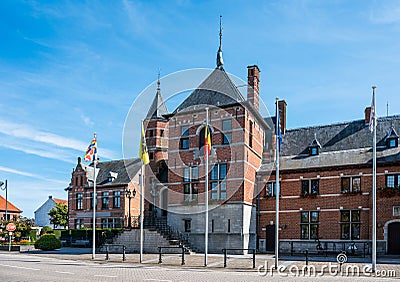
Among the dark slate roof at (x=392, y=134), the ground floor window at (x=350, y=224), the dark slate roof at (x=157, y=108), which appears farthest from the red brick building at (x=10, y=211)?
the dark slate roof at (x=392, y=134)

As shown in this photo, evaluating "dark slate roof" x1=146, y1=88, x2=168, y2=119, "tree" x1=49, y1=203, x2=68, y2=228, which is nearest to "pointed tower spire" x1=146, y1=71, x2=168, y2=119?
"dark slate roof" x1=146, y1=88, x2=168, y2=119

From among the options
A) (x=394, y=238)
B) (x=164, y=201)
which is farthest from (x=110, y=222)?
(x=394, y=238)

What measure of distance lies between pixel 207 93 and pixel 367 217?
1522 centimetres

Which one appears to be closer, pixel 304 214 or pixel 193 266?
pixel 193 266

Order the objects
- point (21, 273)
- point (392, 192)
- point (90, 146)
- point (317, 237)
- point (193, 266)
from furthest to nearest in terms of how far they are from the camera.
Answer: point (317, 237), point (392, 192), point (90, 146), point (193, 266), point (21, 273)

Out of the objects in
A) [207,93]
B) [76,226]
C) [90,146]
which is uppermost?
[207,93]

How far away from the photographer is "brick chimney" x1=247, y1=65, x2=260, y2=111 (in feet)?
119

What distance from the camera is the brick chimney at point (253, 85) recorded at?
3631 centimetres

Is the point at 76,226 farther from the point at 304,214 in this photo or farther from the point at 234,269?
the point at 234,269

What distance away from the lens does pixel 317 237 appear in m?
32.3

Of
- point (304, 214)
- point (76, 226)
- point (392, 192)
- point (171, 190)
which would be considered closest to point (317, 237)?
point (304, 214)

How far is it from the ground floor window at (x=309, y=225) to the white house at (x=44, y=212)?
51.6 meters

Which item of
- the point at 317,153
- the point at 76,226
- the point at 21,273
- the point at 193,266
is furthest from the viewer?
the point at 76,226

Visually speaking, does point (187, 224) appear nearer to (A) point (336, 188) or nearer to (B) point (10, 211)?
(A) point (336, 188)
